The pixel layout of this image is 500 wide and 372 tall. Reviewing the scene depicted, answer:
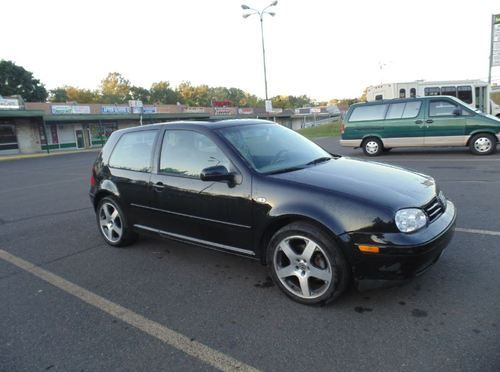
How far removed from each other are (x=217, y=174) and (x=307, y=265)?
1.12 meters

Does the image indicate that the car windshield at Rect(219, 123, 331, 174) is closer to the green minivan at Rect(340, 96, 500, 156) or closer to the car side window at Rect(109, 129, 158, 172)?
the car side window at Rect(109, 129, 158, 172)

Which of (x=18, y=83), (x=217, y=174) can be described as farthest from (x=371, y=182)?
(x=18, y=83)

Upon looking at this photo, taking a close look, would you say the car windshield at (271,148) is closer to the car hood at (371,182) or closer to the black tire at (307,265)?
the car hood at (371,182)

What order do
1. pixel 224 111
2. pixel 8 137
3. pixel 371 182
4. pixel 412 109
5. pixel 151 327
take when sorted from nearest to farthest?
1. pixel 151 327
2. pixel 371 182
3. pixel 412 109
4. pixel 8 137
5. pixel 224 111

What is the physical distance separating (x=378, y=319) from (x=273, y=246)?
1013 mm

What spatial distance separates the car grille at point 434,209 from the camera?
3.08 m

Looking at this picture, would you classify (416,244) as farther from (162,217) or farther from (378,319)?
(162,217)

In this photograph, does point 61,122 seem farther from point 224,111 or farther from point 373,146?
point 373,146

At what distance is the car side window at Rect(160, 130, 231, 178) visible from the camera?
3.75m

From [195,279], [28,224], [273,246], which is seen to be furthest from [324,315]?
[28,224]

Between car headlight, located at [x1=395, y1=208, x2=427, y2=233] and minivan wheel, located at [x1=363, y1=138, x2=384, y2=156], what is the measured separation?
392 inches

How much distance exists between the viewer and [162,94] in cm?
8800

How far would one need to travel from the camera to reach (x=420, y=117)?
11.3 meters

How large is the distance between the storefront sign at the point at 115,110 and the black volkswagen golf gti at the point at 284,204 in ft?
120
